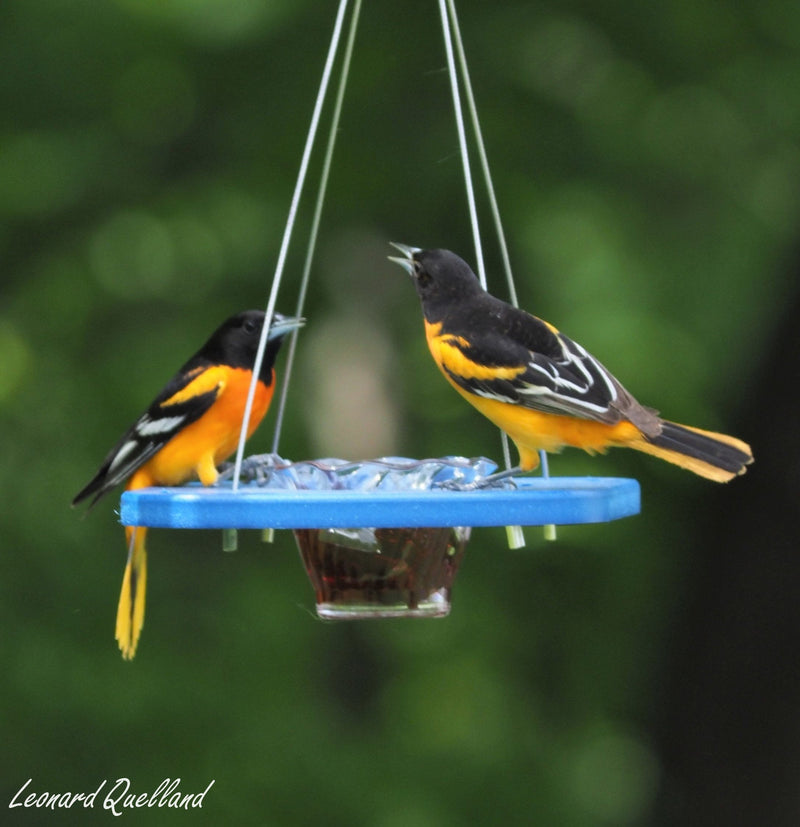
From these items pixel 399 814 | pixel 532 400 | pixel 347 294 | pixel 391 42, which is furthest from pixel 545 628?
pixel 532 400

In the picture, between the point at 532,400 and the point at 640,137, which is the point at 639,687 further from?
the point at 532,400

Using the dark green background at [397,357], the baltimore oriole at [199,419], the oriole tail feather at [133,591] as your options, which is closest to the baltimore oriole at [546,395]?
the baltimore oriole at [199,419]

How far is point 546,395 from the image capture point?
365 cm

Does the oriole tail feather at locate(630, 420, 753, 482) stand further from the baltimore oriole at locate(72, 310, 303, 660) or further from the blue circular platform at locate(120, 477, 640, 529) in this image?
the baltimore oriole at locate(72, 310, 303, 660)

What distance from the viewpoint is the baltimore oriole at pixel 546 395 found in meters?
3.65

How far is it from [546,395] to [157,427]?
62.9 inches

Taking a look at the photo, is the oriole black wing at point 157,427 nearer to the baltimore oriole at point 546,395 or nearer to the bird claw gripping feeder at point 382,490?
the bird claw gripping feeder at point 382,490

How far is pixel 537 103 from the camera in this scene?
6805mm

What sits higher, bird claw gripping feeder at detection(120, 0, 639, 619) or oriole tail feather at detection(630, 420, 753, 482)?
oriole tail feather at detection(630, 420, 753, 482)

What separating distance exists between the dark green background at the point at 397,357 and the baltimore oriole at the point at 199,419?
6.53 ft

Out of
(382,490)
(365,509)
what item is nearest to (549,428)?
(382,490)

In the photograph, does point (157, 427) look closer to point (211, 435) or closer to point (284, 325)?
point (211, 435)

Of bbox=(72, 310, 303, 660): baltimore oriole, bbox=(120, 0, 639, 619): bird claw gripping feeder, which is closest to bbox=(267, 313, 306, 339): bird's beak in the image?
bbox=(72, 310, 303, 660): baltimore oriole

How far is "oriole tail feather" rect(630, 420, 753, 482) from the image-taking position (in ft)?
11.9
